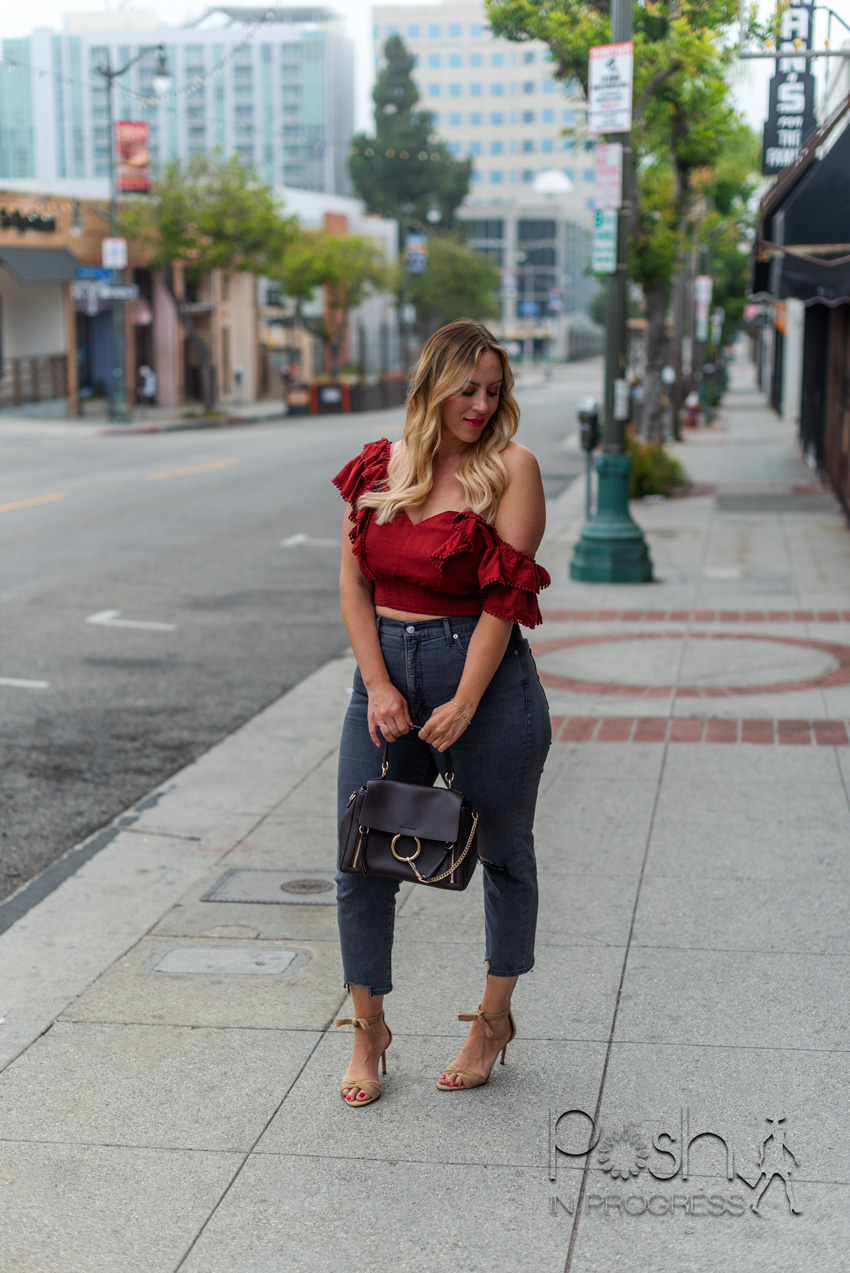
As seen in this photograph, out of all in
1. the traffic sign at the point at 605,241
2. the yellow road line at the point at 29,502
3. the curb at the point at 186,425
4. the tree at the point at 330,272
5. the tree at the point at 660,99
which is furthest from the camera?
the tree at the point at 330,272

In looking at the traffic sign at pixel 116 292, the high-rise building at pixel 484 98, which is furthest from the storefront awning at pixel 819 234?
the high-rise building at pixel 484 98

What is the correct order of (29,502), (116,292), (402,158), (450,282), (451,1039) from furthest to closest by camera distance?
(402,158) → (450,282) → (116,292) → (29,502) → (451,1039)

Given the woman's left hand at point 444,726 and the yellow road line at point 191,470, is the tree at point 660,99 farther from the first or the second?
the woman's left hand at point 444,726

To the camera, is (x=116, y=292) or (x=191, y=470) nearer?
(x=191, y=470)

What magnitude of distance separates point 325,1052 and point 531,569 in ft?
4.82

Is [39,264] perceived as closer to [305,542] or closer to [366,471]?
[305,542]

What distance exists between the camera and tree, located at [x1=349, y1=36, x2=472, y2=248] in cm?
10050

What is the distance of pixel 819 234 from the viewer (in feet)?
34.0

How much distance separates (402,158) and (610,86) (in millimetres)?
93455

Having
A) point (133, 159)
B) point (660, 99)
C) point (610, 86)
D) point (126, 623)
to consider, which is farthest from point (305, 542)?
point (133, 159)

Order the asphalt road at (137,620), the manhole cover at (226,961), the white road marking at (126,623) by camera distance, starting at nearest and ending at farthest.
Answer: the manhole cover at (226,961)
the asphalt road at (137,620)
the white road marking at (126,623)

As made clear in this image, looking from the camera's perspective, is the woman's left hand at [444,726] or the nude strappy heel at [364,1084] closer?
A: the woman's left hand at [444,726]

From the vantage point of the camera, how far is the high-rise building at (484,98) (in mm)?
152125

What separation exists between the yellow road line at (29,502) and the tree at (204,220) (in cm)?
2250
